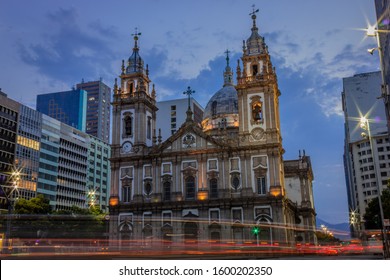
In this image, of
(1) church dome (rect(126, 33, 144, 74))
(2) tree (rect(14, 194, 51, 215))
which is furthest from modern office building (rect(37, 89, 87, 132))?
(2) tree (rect(14, 194, 51, 215))

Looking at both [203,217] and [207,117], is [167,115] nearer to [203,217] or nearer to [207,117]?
[207,117]

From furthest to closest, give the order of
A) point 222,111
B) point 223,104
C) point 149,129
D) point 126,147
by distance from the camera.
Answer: point 223,104 < point 222,111 < point 149,129 < point 126,147

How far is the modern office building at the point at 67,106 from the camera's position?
181 m

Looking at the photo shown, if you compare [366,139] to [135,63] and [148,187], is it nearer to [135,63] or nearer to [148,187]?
[135,63]

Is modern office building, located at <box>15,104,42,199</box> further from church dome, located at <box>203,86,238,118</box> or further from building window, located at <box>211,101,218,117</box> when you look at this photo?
building window, located at <box>211,101,218,117</box>

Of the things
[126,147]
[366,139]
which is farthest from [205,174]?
[366,139]

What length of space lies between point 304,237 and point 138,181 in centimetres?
2849

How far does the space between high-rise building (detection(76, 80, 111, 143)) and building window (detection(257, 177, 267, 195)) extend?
458ft

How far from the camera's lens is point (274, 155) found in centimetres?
5419

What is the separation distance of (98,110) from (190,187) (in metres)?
140

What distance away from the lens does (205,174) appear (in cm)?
5631

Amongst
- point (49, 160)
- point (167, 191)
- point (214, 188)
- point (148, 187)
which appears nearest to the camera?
point (214, 188)

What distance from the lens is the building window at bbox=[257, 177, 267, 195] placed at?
53844mm
